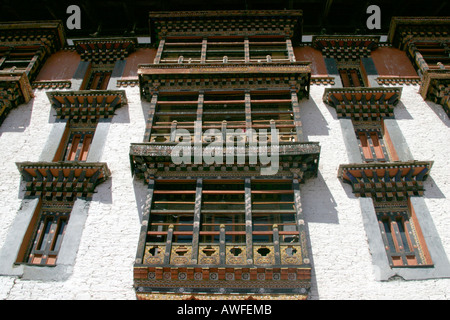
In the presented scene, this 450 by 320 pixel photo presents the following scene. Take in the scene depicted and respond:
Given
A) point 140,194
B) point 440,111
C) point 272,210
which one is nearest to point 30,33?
point 140,194

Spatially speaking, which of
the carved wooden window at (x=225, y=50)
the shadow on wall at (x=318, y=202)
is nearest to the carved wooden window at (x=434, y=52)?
the carved wooden window at (x=225, y=50)

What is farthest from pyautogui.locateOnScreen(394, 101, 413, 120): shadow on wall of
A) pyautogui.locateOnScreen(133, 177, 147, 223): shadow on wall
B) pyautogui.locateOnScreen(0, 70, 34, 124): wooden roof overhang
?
pyautogui.locateOnScreen(0, 70, 34, 124): wooden roof overhang

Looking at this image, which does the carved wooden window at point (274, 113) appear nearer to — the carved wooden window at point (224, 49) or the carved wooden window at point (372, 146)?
the carved wooden window at point (224, 49)

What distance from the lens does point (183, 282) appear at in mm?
9273

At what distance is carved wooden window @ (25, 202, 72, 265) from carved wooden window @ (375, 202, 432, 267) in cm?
712

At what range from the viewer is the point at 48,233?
429 inches

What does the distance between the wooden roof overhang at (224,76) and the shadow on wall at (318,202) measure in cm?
308

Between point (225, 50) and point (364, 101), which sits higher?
point (225, 50)

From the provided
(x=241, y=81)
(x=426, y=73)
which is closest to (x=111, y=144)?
(x=241, y=81)

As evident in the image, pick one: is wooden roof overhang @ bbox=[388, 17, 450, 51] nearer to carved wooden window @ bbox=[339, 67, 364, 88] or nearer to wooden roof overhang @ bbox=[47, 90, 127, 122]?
carved wooden window @ bbox=[339, 67, 364, 88]

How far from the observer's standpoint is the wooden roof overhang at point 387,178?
36.9 ft

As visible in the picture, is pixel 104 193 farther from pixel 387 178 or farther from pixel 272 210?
pixel 387 178

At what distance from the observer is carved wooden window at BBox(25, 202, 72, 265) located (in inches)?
409

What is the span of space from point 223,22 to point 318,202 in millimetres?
7474
